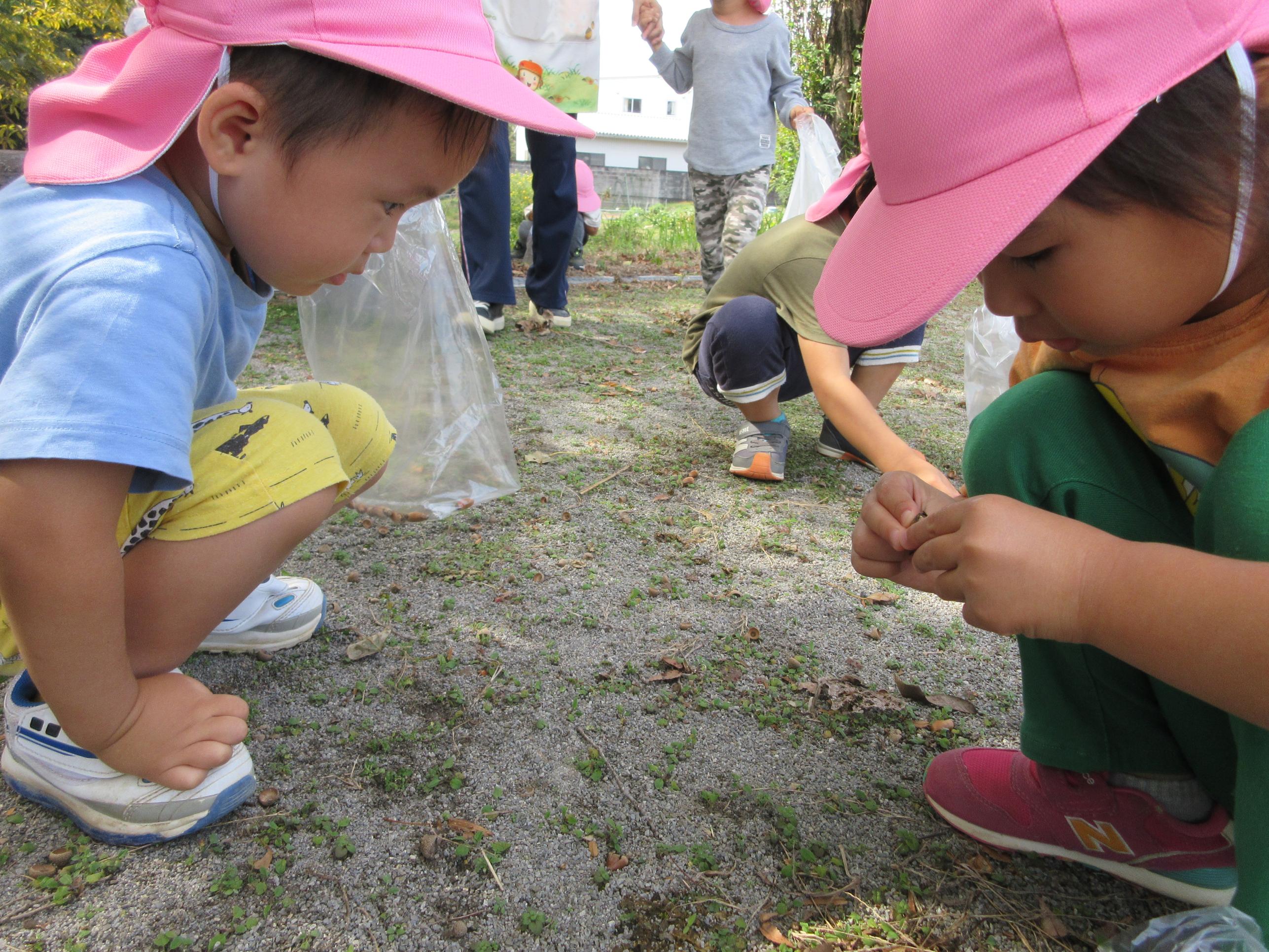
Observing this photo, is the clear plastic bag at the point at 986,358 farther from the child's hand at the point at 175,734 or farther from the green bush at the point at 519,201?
the green bush at the point at 519,201

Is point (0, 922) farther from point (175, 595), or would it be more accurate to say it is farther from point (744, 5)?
point (744, 5)

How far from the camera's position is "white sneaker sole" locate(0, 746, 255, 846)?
41.0 inches

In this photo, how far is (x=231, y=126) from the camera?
3.33 ft

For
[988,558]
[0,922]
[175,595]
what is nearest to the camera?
[988,558]

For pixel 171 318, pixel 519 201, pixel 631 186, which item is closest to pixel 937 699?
pixel 171 318

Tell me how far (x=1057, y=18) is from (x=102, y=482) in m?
0.99

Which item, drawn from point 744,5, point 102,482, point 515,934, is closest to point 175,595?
point 102,482

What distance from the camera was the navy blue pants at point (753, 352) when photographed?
235 centimetres

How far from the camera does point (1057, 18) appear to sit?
70cm

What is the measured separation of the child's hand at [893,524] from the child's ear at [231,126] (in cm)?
87

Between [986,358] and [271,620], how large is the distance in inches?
80.4

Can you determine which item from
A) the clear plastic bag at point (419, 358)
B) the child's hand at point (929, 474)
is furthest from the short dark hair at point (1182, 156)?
the clear plastic bag at point (419, 358)

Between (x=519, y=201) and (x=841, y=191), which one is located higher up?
(x=841, y=191)

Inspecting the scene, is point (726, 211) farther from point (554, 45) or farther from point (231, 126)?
point (231, 126)
